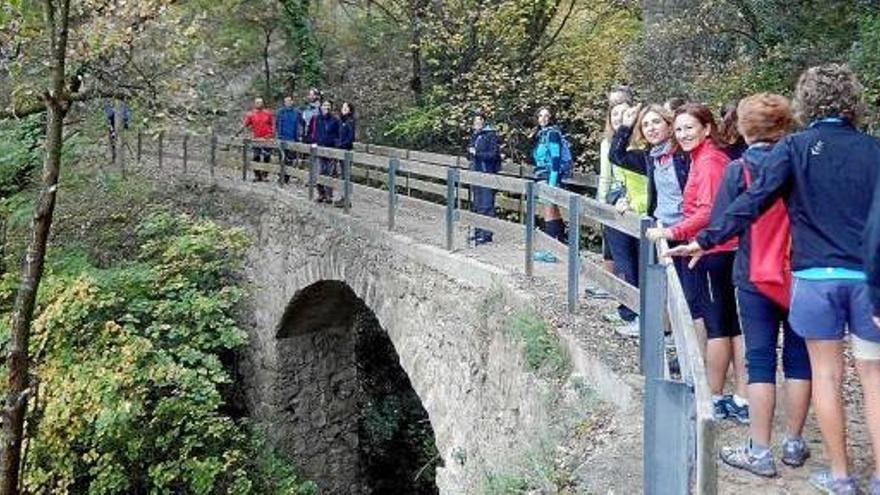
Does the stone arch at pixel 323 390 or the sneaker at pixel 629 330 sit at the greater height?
the sneaker at pixel 629 330

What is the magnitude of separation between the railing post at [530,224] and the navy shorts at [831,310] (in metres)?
4.02

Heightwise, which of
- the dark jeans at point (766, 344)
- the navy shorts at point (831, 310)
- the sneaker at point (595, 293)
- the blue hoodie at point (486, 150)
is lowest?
the sneaker at point (595, 293)

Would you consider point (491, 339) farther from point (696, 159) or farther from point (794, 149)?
point (794, 149)

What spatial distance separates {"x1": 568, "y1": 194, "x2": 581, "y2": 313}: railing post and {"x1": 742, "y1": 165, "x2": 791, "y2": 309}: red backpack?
2.38 meters

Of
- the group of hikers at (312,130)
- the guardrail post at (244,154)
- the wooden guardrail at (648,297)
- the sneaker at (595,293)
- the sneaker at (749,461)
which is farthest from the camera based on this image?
the guardrail post at (244,154)

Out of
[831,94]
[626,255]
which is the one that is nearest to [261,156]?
[626,255]

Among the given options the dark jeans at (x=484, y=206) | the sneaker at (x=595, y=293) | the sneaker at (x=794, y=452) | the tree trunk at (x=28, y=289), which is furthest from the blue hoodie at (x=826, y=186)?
the tree trunk at (x=28, y=289)

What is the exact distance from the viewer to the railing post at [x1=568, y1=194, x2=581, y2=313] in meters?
6.88

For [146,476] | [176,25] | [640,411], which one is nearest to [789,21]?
[176,25]

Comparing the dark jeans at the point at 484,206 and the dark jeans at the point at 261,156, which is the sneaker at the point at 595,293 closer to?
the dark jeans at the point at 484,206

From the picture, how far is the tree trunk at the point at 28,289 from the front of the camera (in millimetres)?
9172

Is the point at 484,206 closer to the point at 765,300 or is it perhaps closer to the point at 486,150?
the point at 486,150

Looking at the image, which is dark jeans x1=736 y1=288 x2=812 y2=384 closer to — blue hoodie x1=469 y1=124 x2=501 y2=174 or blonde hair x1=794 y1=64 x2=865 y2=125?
blonde hair x1=794 y1=64 x2=865 y2=125

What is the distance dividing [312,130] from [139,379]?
5393 millimetres
